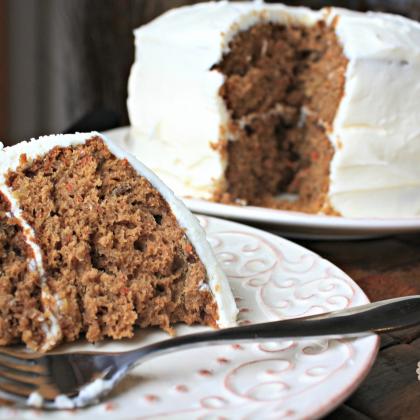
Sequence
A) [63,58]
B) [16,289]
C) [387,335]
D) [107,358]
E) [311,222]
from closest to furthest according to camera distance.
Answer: [107,358] < [16,289] < [387,335] < [311,222] < [63,58]

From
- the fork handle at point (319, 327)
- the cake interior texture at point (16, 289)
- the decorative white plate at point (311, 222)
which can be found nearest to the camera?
the fork handle at point (319, 327)

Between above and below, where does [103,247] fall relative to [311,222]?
above

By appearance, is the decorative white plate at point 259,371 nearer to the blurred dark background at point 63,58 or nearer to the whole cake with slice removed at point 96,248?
the whole cake with slice removed at point 96,248

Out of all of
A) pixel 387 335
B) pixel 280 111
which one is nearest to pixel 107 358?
pixel 387 335

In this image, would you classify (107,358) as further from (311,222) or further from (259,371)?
(311,222)

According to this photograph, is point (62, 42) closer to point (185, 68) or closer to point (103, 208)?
point (185, 68)

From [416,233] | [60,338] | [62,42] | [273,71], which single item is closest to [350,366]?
[60,338]

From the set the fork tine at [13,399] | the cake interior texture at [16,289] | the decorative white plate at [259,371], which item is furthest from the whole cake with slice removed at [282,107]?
the fork tine at [13,399]
